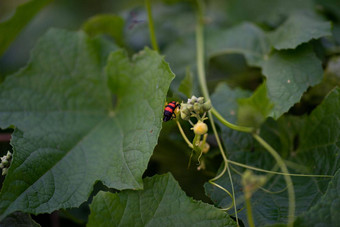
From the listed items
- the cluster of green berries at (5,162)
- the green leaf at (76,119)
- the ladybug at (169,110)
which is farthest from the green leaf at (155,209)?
the cluster of green berries at (5,162)

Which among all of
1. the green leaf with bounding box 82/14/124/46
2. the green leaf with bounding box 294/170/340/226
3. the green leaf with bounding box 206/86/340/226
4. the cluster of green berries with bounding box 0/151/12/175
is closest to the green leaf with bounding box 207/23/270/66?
the green leaf with bounding box 206/86/340/226

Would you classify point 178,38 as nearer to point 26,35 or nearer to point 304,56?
point 304,56

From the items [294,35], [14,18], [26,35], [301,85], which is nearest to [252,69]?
[294,35]

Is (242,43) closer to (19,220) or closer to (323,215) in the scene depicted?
(323,215)

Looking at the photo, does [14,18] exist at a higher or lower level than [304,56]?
higher

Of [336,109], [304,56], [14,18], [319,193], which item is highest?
[14,18]

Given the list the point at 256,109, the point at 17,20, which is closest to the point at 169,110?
the point at 256,109

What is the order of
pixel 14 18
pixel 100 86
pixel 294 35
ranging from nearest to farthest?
pixel 294 35 < pixel 100 86 < pixel 14 18
